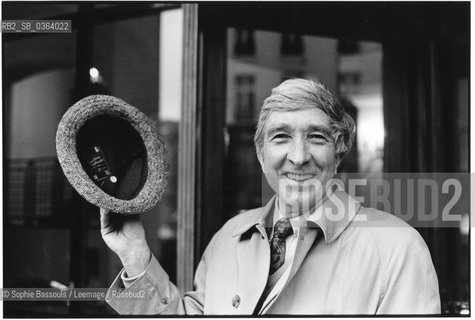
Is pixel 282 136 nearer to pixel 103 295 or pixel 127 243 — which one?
pixel 127 243

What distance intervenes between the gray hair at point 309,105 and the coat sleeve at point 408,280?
57cm

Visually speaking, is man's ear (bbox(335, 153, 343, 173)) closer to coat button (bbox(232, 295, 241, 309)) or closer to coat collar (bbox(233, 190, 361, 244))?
coat collar (bbox(233, 190, 361, 244))

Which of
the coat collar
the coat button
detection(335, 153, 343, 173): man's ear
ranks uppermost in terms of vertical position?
detection(335, 153, 343, 173): man's ear

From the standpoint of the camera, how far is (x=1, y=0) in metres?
3.21

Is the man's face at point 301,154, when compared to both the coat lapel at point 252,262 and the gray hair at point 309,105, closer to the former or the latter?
the gray hair at point 309,105

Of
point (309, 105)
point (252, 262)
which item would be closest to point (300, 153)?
point (309, 105)

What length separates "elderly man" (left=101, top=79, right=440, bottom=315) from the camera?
295cm

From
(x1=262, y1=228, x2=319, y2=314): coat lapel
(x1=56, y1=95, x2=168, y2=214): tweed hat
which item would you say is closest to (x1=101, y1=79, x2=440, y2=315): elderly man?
(x1=262, y1=228, x2=319, y2=314): coat lapel

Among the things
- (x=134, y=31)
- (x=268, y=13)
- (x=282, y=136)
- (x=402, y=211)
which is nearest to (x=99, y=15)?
(x=134, y=31)

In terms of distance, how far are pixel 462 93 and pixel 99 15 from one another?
1.97 m

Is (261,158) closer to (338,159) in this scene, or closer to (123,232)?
(338,159)

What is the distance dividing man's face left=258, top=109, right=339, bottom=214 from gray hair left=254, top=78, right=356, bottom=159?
1.3 inches

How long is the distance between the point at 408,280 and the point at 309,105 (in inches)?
34.9

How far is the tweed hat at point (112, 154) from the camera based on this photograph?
9.64ft
